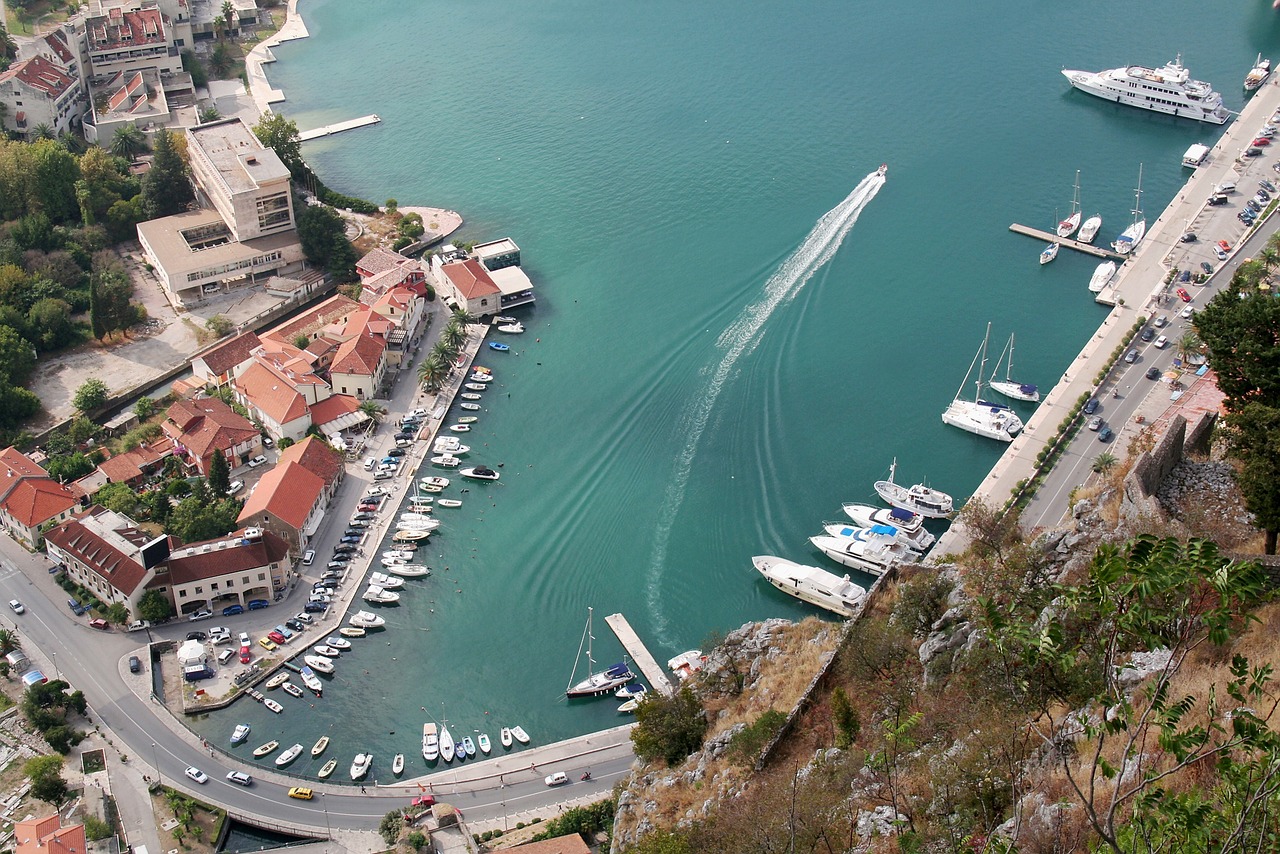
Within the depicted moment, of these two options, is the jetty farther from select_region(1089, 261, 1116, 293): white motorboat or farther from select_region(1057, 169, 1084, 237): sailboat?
select_region(1089, 261, 1116, 293): white motorboat

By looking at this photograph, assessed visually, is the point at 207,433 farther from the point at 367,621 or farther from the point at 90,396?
the point at 367,621

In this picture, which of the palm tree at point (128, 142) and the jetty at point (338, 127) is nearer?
the palm tree at point (128, 142)

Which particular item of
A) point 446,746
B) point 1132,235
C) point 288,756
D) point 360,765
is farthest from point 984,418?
point 288,756

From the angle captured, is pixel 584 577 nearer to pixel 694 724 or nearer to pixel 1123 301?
pixel 694 724

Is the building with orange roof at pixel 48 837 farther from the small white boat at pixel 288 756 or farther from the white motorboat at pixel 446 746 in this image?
the white motorboat at pixel 446 746

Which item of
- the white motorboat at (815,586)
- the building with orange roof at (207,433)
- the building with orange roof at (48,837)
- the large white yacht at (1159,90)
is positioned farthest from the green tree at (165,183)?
the large white yacht at (1159,90)

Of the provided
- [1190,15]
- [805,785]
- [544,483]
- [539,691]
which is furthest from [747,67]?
[805,785]

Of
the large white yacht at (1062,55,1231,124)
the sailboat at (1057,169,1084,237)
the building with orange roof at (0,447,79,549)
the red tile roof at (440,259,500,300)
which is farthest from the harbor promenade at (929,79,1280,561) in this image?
the building with orange roof at (0,447,79,549)
